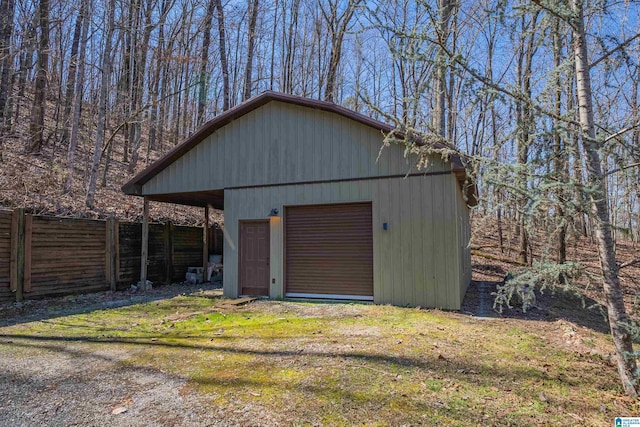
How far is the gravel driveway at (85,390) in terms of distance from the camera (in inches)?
119

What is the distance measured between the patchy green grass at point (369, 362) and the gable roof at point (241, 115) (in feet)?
10.5

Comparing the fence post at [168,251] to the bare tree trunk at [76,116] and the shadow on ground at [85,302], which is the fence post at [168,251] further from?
the bare tree trunk at [76,116]

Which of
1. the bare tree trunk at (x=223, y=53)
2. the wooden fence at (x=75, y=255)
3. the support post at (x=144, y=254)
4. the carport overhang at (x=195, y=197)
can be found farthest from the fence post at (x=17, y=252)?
the bare tree trunk at (x=223, y=53)

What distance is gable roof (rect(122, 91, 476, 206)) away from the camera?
7797 millimetres

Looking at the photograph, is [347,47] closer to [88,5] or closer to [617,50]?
[88,5]

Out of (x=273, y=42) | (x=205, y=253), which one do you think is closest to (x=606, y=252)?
(x=205, y=253)

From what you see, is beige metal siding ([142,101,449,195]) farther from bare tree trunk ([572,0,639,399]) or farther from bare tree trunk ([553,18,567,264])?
bare tree trunk ([572,0,639,399])

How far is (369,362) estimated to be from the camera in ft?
13.7

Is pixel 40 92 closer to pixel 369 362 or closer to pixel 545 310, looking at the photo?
pixel 369 362

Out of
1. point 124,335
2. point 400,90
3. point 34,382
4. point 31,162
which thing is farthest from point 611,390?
point 400,90

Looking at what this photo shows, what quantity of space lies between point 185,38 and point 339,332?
1752cm

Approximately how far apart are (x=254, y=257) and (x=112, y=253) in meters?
3.71

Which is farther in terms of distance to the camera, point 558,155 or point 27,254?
point 27,254

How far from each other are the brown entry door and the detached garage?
3cm
